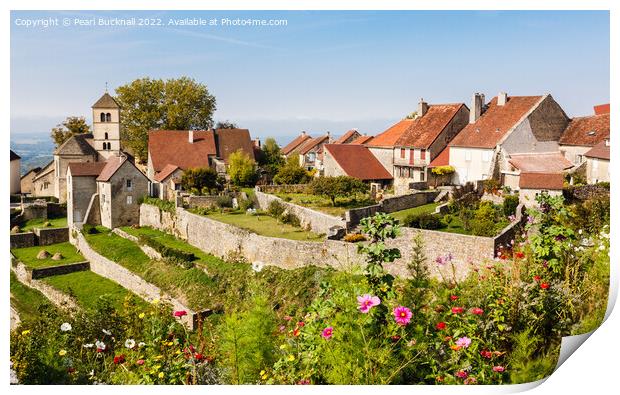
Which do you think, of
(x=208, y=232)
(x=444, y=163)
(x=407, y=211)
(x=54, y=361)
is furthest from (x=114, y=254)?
(x=54, y=361)

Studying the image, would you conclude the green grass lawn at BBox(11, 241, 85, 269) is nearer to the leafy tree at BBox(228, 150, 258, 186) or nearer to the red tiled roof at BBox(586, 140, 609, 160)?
the leafy tree at BBox(228, 150, 258, 186)

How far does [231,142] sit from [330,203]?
11.8 meters

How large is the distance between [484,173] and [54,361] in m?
16.4

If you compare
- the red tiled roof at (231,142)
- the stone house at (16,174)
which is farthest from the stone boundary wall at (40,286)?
the red tiled roof at (231,142)

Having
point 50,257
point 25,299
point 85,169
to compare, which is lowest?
point 25,299

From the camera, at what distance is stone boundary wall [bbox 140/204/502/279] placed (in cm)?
1159

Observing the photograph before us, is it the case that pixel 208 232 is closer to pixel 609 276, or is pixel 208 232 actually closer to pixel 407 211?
pixel 407 211

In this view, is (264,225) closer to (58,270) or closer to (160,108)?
(58,270)

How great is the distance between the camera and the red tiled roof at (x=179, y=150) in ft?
94.2

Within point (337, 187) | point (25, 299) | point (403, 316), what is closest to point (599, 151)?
point (337, 187)

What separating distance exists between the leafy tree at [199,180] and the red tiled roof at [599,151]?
1542 cm

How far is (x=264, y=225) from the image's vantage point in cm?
Answer: 1964

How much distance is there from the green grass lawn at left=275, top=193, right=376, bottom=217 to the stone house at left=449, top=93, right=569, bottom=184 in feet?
11.7

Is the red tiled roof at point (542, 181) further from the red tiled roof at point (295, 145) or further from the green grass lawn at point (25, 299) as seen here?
the red tiled roof at point (295, 145)
